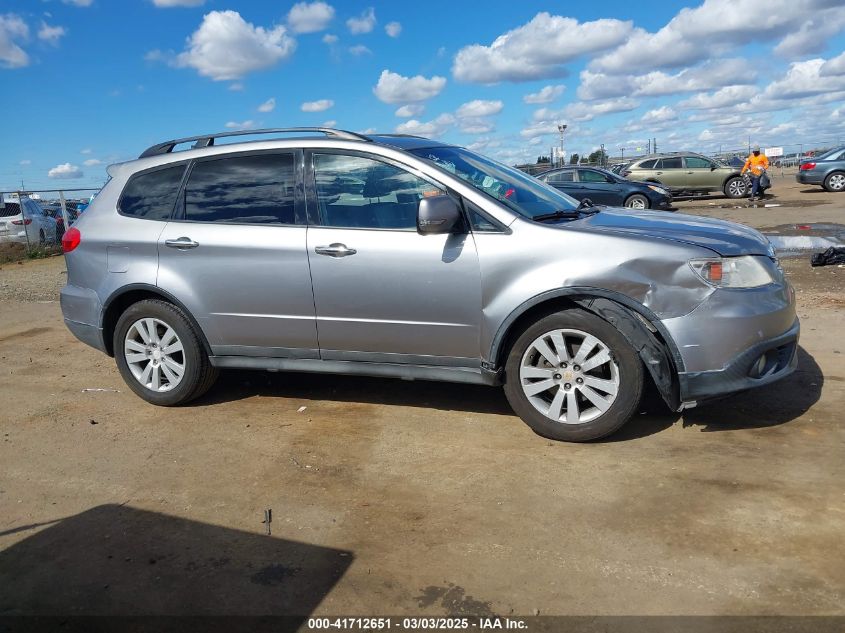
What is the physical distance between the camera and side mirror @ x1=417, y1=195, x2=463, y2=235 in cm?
429

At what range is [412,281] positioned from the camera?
4.54 m

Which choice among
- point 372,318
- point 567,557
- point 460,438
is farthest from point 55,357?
point 567,557

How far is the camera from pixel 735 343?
404 cm

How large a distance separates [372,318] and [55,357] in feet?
13.6

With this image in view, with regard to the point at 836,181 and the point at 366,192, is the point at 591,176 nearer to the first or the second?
the point at 836,181

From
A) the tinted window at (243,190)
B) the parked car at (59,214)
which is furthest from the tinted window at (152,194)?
the parked car at (59,214)

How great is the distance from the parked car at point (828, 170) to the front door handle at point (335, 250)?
24379mm

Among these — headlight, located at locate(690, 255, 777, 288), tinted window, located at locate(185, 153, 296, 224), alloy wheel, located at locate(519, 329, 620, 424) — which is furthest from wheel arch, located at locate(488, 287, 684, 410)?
tinted window, located at locate(185, 153, 296, 224)

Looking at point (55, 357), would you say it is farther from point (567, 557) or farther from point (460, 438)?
point (567, 557)

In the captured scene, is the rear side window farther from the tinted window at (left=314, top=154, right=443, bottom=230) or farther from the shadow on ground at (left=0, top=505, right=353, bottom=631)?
the shadow on ground at (left=0, top=505, right=353, bottom=631)

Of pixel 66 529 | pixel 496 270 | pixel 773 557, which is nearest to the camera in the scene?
pixel 773 557

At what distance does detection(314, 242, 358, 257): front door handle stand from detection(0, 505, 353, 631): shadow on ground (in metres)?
1.86

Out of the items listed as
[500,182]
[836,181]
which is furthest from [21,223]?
[836,181]

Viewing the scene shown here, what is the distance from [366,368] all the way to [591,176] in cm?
1691
